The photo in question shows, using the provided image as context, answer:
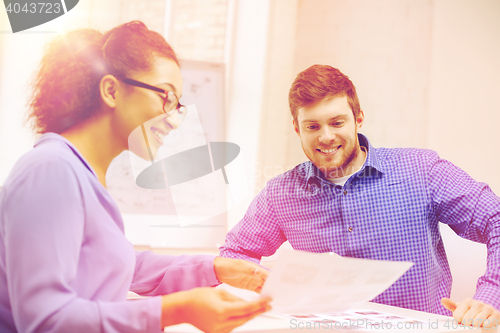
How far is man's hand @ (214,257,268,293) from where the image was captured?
3.01 ft

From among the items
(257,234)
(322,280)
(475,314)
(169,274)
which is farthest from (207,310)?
(257,234)

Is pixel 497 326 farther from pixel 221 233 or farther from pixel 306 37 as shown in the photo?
pixel 306 37

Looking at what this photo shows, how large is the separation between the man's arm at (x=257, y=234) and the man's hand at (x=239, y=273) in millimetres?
429

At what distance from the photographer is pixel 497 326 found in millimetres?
849

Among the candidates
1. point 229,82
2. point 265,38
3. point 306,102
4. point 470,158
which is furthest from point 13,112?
point 470,158

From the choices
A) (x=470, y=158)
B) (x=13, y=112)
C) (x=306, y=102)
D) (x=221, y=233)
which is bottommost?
(x=221, y=233)

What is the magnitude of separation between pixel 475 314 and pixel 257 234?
729 mm

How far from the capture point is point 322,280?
1.99ft

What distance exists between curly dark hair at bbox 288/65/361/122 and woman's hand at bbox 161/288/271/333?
94 cm

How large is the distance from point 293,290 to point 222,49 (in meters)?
2.35

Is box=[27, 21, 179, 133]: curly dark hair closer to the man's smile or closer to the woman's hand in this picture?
the woman's hand

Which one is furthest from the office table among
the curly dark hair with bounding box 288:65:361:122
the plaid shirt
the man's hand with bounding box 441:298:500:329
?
the curly dark hair with bounding box 288:65:361:122

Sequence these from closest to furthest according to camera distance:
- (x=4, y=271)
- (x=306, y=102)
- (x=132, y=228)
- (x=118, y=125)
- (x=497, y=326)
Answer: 1. (x=4, y=271)
2. (x=118, y=125)
3. (x=497, y=326)
4. (x=306, y=102)
5. (x=132, y=228)

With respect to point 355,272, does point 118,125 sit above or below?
above
